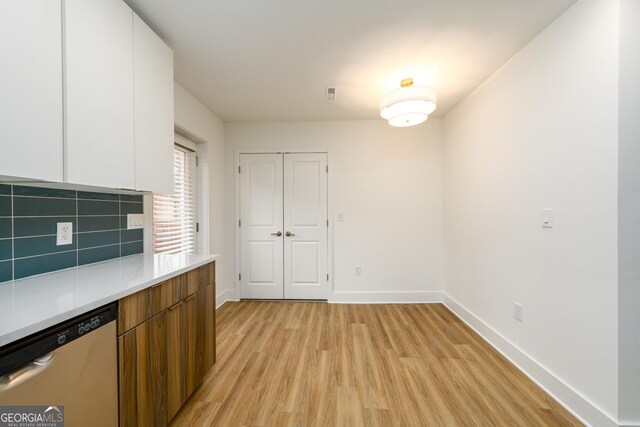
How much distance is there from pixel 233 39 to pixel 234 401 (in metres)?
2.51

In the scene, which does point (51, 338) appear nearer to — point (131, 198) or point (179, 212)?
point (131, 198)

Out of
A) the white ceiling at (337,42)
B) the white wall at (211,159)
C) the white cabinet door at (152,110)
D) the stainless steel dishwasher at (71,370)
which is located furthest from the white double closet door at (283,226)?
the stainless steel dishwasher at (71,370)

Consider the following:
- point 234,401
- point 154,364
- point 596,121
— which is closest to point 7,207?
point 154,364

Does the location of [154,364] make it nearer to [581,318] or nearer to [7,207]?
[7,207]

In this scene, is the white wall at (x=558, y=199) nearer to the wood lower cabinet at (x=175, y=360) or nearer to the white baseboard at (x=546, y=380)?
the white baseboard at (x=546, y=380)

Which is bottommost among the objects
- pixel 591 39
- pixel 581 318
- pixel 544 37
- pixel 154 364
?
pixel 154 364

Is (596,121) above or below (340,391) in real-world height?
above

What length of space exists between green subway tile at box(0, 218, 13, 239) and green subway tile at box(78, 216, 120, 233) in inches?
12.7

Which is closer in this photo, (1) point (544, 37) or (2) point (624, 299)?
(2) point (624, 299)

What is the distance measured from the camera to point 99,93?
130cm

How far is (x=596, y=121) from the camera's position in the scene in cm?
144

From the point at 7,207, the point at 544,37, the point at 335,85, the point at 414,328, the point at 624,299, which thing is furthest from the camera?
the point at 414,328

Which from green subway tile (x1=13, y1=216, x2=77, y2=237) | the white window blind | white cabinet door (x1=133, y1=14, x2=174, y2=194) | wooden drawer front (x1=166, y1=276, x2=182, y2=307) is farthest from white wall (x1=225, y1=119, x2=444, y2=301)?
green subway tile (x1=13, y1=216, x2=77, y2=237)

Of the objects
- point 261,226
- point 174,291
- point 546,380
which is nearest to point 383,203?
point 261,226
